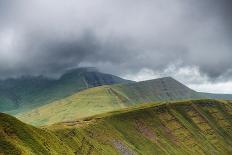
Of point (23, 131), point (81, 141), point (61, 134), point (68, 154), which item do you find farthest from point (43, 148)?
point (81, 141)

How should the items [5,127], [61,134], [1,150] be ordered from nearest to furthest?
[1,150] < [5,127] < [61,134]

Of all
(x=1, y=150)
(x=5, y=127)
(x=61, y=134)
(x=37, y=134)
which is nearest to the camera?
(x=1, y=150)

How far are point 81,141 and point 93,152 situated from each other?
9375 mm

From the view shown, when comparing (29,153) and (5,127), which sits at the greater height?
Result: (5,127)

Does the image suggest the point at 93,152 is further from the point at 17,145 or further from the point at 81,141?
the point at 17,145

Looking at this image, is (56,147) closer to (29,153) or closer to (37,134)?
(37,134)

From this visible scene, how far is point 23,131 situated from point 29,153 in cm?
1787

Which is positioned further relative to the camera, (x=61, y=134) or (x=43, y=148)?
(x=61, y=134)

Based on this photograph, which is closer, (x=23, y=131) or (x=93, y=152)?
(x=23, y=131)

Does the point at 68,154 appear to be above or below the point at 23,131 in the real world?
below

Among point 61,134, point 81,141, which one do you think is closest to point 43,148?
point 61,134

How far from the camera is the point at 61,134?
7239 inches

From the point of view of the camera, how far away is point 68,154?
154m

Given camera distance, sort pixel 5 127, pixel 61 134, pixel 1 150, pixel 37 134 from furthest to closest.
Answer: pixel 61 134 < pixel 37 134 < pixel 5 127 < pixel 1 150
